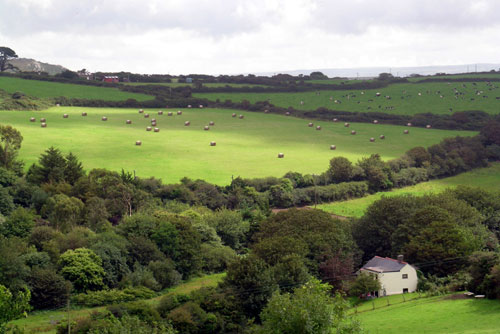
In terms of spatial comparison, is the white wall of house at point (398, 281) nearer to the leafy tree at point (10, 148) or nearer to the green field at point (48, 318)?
the green field at point (48, 318)

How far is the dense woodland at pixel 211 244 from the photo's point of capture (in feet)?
143

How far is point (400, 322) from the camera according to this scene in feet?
140

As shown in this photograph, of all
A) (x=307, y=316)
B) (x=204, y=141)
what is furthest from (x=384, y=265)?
(x=204, y=141)

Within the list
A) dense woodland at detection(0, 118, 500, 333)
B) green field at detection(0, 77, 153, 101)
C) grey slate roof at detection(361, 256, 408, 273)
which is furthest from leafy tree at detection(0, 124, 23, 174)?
green field at detection(0, 77, 153, 101)

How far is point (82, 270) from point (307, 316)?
867 inches

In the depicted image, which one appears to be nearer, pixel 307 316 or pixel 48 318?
pixel 307 316

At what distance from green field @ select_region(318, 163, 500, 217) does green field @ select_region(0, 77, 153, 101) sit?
6868cm

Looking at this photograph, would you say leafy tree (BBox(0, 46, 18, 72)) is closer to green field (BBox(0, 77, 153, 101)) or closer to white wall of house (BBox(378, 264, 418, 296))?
green field (BBox(0, 77, 153, 101))

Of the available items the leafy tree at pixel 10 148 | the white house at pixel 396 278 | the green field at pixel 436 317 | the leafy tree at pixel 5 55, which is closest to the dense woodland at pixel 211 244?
the leafy tree at pixel 10 148

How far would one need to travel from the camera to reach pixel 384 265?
5438 centimetres

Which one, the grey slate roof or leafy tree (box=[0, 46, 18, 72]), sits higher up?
leafy tree (box=[0, 46, 18, 72])

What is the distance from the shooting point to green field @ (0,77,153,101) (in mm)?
136375

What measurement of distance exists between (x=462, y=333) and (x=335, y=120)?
3721 inches

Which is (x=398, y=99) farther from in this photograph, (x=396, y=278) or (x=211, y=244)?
(x=396, y=278)
